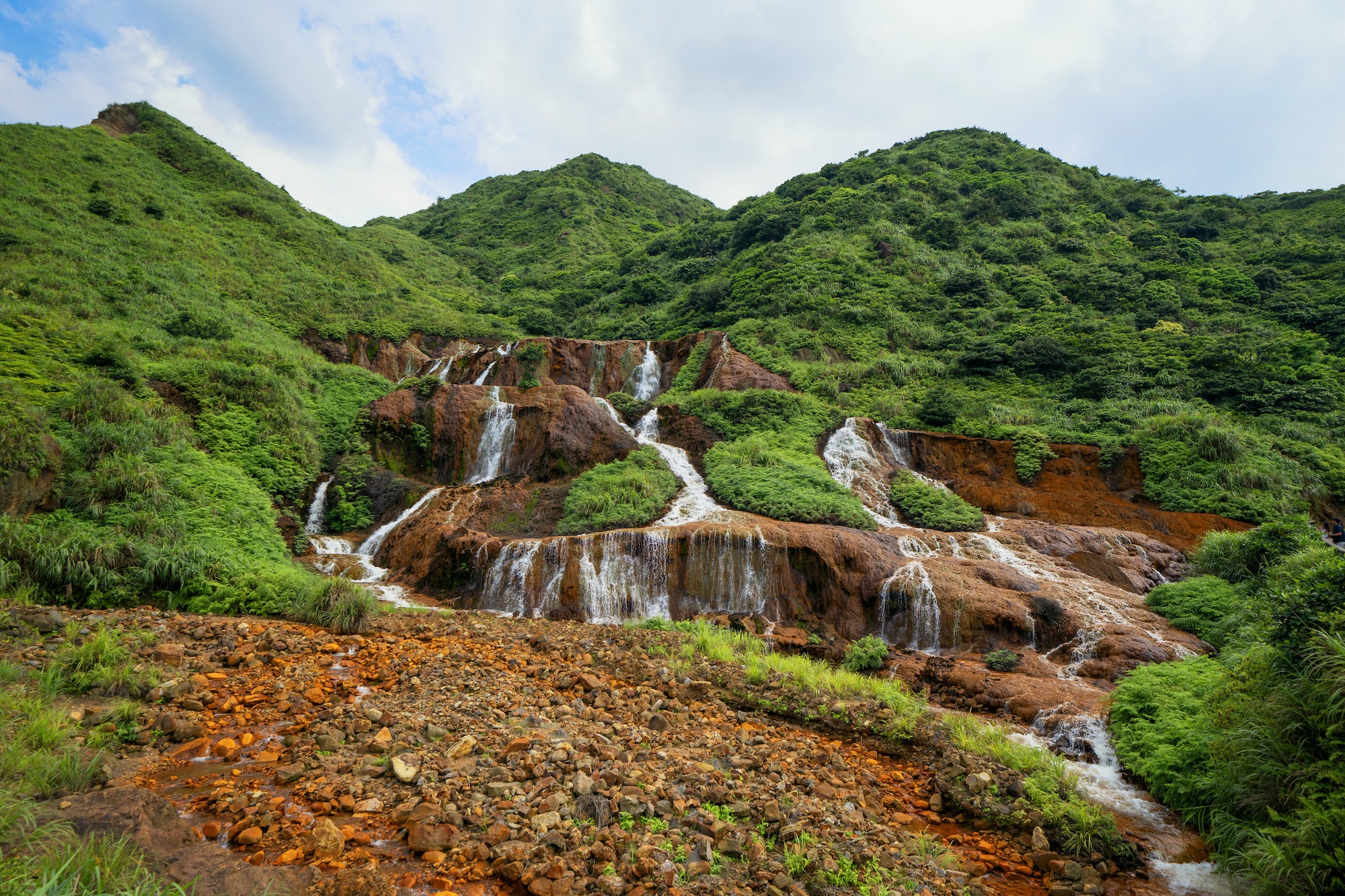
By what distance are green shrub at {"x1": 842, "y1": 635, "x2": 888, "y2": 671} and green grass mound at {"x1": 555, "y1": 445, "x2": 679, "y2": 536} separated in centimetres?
700

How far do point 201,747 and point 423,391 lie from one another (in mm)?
18869

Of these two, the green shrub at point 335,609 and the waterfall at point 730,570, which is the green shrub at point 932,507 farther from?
the green shrub at point 335,609

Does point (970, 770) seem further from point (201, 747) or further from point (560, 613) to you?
point (560, 613)

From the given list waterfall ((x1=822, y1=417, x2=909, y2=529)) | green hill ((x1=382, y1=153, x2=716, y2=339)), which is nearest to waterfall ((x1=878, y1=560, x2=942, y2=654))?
waterfall ((x1=822, y1=417, x2=909, y2=529))

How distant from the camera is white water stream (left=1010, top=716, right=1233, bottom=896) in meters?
5.15

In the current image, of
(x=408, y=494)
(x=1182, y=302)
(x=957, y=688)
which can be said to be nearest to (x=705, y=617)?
(x=957, y=688)

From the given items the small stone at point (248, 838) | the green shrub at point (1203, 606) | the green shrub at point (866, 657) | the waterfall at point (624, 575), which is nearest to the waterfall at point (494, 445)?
the waterfall at point (624, 575)

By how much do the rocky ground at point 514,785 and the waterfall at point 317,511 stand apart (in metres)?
9.27

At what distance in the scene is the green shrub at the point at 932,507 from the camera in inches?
693

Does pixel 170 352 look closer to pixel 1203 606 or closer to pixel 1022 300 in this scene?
pixel 1203 606

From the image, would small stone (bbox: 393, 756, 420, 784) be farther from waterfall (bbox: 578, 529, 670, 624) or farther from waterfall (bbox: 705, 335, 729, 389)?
waterfall (bbox: 705, 335, 729, 389)

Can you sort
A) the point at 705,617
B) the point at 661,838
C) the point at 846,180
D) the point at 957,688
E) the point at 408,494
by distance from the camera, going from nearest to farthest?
the point at 661,838
the point at 957,688
the point at 705,617
the point at 408,494
the point at 846,180

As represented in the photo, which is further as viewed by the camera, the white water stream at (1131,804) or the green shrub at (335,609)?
the green shrub at (335,609)

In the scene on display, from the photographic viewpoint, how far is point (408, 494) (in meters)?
18.5
